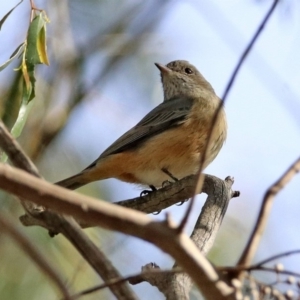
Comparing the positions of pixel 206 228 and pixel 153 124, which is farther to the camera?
pixel 153 124

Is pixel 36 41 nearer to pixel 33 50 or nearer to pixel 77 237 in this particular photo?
pixel 33 50

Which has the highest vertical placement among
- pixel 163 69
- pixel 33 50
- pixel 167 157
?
pixel 33 50

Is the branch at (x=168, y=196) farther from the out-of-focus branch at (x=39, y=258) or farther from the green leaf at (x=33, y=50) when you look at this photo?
the out-of-focus branch at (x=39, y=258)

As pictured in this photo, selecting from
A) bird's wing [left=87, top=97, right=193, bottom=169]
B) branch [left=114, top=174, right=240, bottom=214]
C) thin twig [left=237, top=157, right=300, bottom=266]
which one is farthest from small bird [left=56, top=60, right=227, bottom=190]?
thin twig [left=237, top=157, right=300, bottom=266]

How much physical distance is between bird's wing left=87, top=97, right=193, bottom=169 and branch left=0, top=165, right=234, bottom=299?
363 centimetres

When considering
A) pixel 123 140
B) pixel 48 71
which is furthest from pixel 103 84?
pixel 123 140

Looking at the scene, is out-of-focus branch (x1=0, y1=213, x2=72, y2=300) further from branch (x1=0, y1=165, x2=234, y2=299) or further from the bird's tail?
the bird's tail

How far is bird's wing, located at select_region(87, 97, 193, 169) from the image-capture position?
5.01m

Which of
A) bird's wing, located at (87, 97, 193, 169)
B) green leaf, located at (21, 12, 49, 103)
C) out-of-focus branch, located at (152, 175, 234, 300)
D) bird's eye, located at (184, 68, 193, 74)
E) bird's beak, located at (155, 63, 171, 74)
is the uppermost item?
green leaf, located at (21, 12, 49, 103)

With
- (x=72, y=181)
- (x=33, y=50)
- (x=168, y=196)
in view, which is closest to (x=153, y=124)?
(x=72, y=181)

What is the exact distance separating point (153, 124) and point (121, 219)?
392cm

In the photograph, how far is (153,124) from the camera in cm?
517

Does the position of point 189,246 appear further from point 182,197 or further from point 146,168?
point 146,168

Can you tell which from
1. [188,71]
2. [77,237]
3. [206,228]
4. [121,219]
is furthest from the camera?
[188,71]
